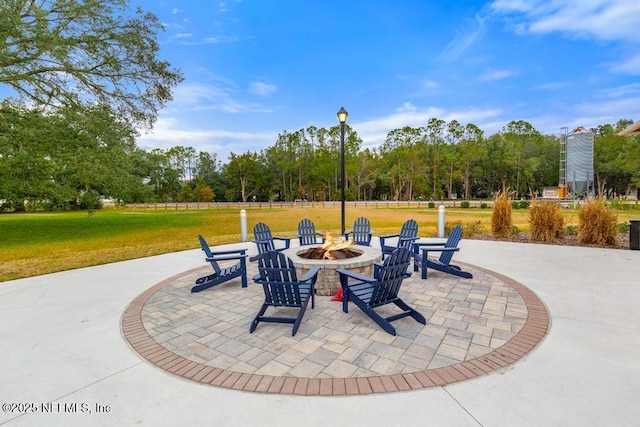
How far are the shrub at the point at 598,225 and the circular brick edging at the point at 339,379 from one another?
21.5 feet

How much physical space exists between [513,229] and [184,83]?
14515 mm

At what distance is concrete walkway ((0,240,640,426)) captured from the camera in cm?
185

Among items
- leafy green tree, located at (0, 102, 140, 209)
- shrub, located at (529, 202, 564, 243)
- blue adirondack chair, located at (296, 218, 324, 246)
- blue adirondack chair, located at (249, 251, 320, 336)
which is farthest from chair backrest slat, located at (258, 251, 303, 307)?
leafy green tree, located at (0, 102, 140, 209)

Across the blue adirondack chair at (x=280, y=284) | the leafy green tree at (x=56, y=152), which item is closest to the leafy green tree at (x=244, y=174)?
the leafy green tree at (x=56, y=152)

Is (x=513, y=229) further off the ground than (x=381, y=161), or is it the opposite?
(x=381, y=161)

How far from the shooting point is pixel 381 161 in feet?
172

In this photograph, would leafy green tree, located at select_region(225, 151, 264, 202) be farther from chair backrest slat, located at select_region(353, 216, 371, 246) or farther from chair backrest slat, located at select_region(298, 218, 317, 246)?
chair backrest slat, located at select_region(353, 216, 371, 246)

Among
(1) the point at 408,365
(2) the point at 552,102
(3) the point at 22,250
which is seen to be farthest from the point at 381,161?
(1) the point at 408,365

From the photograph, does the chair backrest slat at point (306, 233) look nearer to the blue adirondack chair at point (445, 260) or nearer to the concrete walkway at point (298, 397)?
the blue adirondack chair at point (445, 260)

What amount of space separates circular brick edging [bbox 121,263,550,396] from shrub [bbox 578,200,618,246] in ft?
21.5

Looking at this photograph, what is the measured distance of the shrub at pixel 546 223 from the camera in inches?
325

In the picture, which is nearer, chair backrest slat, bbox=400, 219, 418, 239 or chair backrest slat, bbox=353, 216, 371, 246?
chair backrest slat, bbox=400, 219, 418, 239

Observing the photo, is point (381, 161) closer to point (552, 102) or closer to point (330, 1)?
point (552, 102)

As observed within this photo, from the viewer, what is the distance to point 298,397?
6.73 ft
